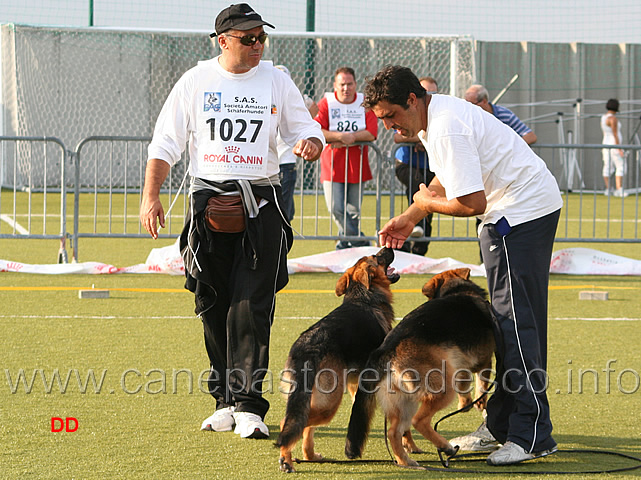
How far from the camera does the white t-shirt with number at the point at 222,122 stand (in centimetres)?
445

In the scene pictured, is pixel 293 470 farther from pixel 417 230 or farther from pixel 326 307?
pixel 417 230

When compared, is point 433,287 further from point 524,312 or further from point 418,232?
point 418,232

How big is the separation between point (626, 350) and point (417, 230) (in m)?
3.88

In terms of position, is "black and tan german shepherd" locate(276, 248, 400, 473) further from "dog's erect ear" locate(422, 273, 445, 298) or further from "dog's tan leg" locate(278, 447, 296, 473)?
"dog's erect ear" locate(422, 273, 445, 298)

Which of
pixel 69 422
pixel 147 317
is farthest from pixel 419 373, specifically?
pixel 147 317

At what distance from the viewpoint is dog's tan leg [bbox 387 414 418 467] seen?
3.90m

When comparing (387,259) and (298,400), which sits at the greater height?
(387,259)

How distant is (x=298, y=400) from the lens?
376cm

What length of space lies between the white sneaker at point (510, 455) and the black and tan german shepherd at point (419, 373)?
23cm

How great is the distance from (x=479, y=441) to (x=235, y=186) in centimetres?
174

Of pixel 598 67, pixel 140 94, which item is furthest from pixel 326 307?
pixel 598 67

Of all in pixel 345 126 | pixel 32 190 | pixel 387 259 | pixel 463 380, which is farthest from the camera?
pixel 32 190

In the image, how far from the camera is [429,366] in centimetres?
391

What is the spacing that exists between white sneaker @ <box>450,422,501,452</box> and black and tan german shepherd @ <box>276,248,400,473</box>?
0.58 meters
